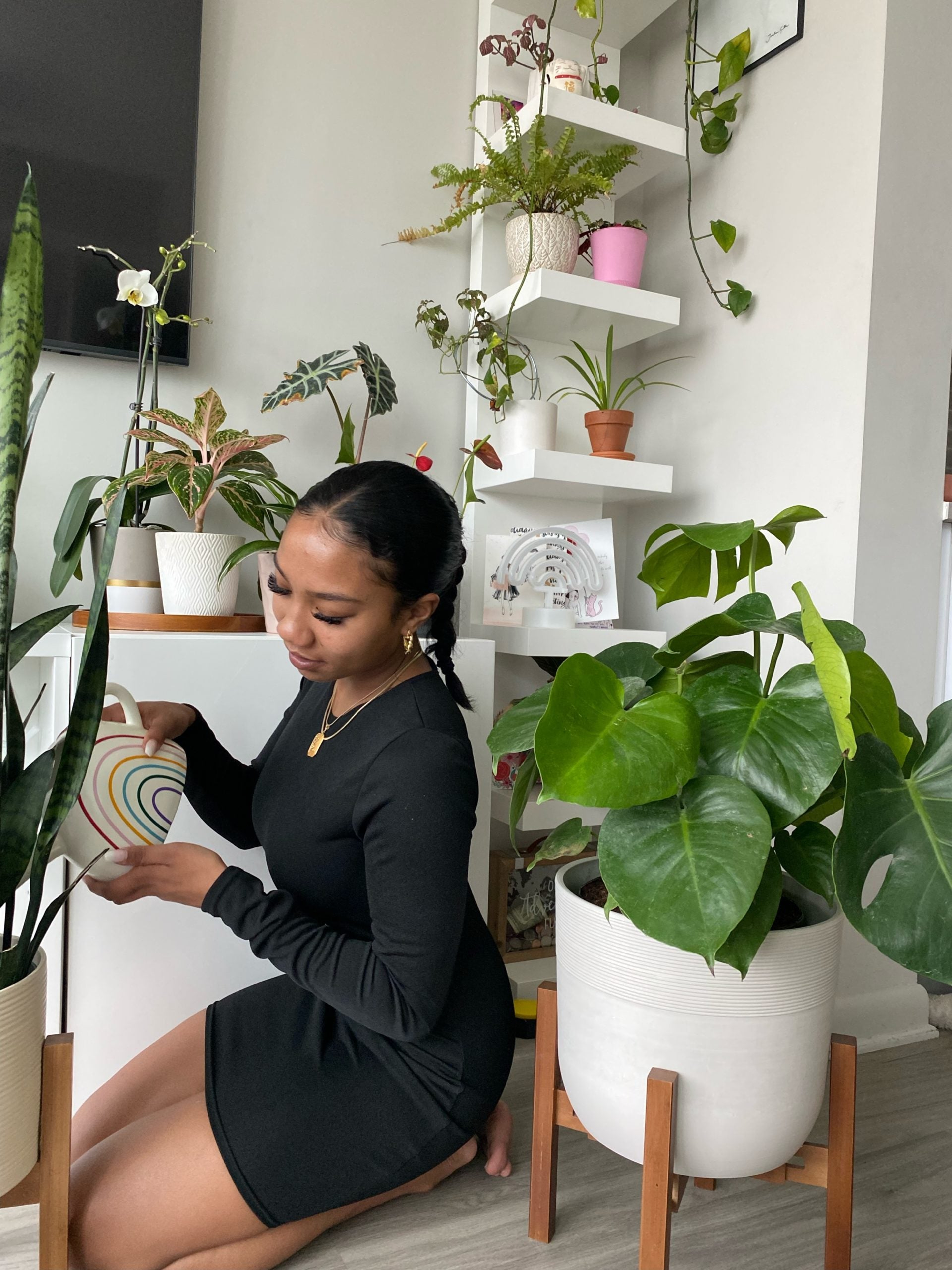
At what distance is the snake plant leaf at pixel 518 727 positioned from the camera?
104 cm

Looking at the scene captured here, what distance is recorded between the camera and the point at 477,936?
131cm

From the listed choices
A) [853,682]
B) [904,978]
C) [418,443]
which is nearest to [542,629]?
[418,443]

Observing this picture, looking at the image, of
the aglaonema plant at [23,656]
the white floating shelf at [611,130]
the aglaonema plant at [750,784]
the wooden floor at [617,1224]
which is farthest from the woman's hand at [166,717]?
the white floating shelf at [611,130]

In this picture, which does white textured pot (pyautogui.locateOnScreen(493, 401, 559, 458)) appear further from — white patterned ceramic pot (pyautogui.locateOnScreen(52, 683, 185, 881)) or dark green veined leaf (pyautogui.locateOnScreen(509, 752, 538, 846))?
white patterned ceramic pot (pyautogui.locateOnScreen(52, 683, 185, 881))

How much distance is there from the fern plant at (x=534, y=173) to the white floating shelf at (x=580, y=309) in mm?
171

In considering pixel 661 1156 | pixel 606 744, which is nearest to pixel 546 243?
pixel 606 744

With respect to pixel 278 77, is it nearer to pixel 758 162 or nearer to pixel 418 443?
pixel 418 443

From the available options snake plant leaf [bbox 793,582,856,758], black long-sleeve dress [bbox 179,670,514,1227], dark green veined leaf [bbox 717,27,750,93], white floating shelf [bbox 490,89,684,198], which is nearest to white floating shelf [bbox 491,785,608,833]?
black long-sleeve dress [bbox 179,670,514,1227]

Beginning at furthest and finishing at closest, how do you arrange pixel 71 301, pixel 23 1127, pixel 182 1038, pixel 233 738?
pixel 71 301
pixel 233 738
pixel 182 1038
pixel 23 1127

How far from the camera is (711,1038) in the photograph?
3.19 ft

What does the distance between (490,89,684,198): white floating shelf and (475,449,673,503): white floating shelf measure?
68 centimetres

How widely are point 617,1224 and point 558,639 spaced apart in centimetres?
104

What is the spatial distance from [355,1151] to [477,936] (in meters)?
0.32

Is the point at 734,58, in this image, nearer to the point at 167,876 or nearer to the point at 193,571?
the point at 193,571
